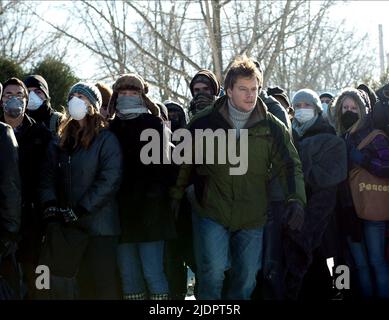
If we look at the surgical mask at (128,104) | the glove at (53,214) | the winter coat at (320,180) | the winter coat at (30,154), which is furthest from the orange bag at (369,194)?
the winter coat at (30,154)

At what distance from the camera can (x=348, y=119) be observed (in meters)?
6.48

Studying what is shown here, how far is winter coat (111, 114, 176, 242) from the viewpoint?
18.6 ft

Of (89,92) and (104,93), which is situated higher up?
(104,93)

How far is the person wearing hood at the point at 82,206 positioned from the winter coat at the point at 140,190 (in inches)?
3.8

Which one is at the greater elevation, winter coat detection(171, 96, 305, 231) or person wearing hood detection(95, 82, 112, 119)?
person wearing hood detection(95, 82, 112, 119)

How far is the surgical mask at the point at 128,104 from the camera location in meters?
5.79

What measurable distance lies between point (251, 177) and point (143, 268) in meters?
1.14

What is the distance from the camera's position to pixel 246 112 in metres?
5.56

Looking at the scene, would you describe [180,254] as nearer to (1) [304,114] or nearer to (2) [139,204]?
(2) [139,204]

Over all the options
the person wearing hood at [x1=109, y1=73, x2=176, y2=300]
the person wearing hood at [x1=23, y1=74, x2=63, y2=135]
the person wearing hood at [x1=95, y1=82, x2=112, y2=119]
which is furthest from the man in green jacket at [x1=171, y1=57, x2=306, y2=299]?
the person wearing hood at [x1=23, y1=74, x2=63, y2=135]

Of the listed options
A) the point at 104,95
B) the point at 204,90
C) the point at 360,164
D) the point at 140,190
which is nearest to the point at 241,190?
the point at 140,190

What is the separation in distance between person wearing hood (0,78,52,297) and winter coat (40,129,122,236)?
0.18 m

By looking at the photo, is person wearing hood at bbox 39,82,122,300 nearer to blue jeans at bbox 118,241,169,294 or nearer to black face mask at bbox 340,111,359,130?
blue jeans at bbox 118,241,169,294
